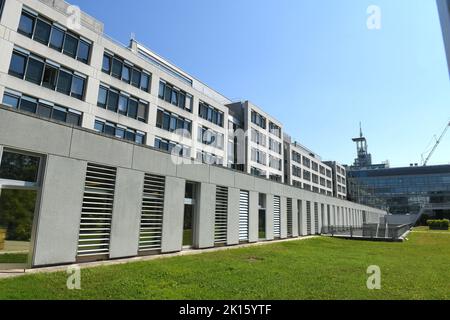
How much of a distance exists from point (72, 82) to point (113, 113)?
453 cm

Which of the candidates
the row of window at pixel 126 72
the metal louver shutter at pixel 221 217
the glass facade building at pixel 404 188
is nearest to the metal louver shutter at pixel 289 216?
the metal louver shutter at pixel 221 217

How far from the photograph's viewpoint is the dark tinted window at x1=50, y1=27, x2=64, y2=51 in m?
26.4

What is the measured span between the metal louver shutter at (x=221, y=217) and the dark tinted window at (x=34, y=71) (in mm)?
17151

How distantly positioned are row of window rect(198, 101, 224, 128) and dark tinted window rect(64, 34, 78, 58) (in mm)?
16312

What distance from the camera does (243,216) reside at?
24688mm

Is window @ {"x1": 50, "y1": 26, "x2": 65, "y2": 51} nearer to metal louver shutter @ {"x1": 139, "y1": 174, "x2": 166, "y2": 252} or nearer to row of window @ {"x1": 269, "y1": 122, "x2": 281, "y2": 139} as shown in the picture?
metal louver shutter @ {"x1": 139, "y1": 174, "x2": 166, "y2": 252}

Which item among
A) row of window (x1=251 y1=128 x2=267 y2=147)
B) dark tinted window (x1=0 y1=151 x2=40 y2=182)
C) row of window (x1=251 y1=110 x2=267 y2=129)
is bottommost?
dark tinted window (x1=0 y1=151 x2=40 y2=182)

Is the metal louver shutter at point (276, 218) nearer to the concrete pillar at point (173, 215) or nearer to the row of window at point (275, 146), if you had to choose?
the concrete pillar at point (173, 215)

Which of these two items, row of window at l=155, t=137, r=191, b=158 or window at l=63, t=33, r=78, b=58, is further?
row of window at l=155, t=137, r=191, b=158

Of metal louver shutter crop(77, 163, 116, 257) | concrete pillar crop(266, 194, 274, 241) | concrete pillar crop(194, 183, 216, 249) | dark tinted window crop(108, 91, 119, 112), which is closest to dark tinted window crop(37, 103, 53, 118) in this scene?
dark tinted window crop(108, 91, 119, 112)

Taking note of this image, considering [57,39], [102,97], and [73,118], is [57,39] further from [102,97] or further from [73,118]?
[73,118]

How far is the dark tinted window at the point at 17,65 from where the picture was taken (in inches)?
943
